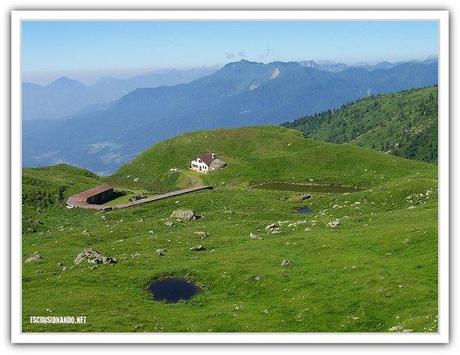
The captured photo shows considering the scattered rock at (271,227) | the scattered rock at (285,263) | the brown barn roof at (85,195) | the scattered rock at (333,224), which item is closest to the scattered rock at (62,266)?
the scattered rock at (285,263)

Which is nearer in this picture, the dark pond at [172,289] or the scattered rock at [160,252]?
Answer: the dark pond at [172,289]

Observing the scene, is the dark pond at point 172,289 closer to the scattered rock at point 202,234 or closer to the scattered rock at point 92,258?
the scattered rock at point 92,258

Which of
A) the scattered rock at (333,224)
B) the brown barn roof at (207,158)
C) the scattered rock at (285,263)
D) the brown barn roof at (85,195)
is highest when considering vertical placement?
the brown barn roof at (207,158)

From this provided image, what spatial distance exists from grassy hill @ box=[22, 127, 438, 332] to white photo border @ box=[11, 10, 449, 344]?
104 cm

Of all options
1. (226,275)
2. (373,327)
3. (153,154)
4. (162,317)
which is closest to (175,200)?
(226,275)

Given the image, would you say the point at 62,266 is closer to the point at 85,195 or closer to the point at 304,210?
the point at 304,210

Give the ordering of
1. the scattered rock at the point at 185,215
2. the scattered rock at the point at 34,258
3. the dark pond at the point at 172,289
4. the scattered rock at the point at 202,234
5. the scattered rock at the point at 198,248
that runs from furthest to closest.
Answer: the scattered rock at the point at 185,215 < the scattered rock at the point at 202,234 < the scattered rock at the point at 198,248 < the scattered rock at the point at 34,258 < the dark pond at the point at 172,289

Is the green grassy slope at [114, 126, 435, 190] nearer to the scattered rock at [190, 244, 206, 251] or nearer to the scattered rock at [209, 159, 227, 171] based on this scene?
the scattered rock at [209, 159, 227, 171]

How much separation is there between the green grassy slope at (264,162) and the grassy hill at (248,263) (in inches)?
856

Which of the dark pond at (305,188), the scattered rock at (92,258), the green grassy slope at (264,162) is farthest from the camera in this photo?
the green grassy slope at (264,162)

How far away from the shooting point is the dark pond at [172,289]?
35.9m

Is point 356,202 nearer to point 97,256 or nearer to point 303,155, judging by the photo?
point 97,256
